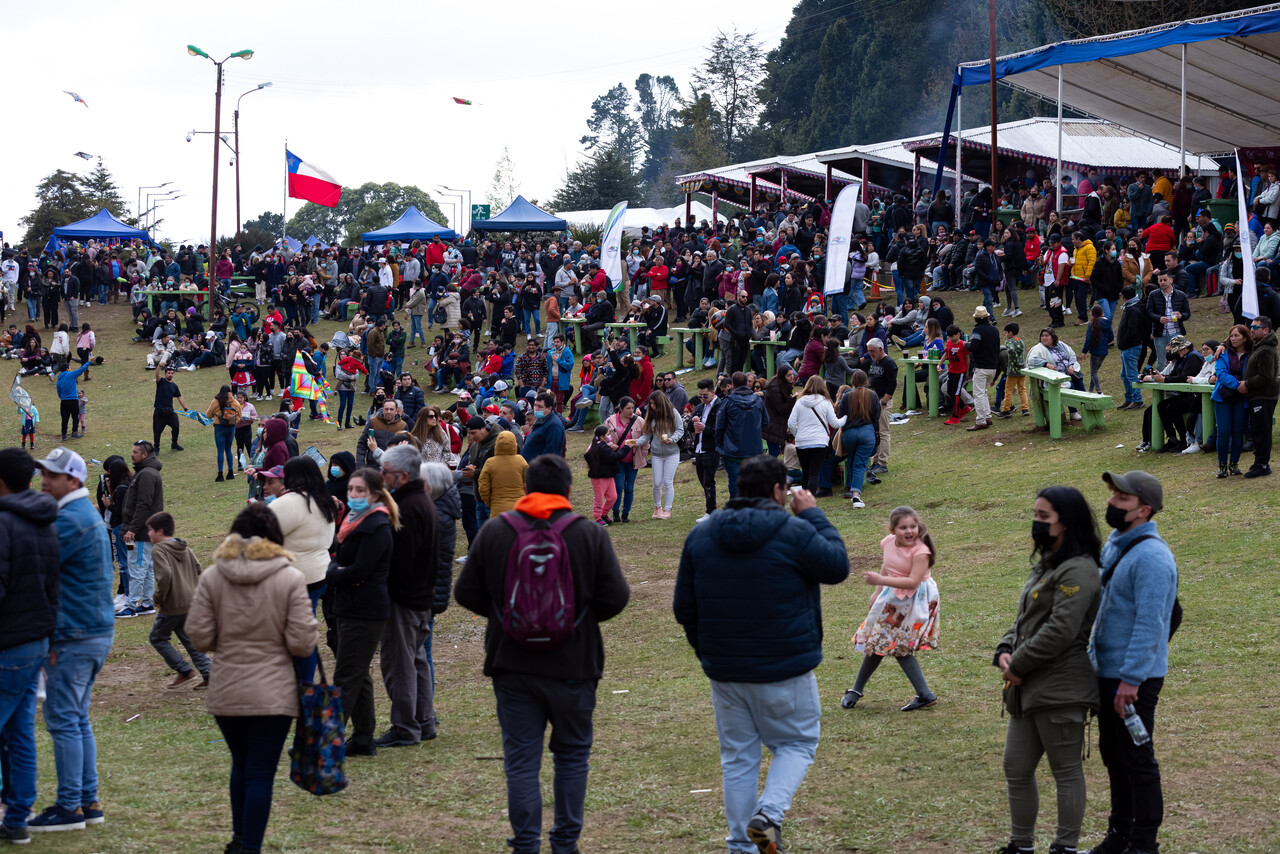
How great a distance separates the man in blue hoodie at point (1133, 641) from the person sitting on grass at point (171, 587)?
6067 millimetres

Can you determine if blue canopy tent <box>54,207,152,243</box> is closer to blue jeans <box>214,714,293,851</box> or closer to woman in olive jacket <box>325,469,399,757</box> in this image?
woman in olive jacket <box>325,469,399,757</box>

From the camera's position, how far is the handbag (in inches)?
201

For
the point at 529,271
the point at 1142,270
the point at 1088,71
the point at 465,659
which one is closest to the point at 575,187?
the point at 529,271

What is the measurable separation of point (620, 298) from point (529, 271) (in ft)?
15.4

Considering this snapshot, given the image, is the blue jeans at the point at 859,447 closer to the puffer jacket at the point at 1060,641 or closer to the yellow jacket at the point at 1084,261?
the yellow jacket at the point at 1084,261

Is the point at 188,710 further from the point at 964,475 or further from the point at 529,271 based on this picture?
the point at 529,271

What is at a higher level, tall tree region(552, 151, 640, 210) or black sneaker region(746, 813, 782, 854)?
tall tree region(552, 151, 640, 210)

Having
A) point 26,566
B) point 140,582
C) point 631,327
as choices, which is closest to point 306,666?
point 26,566

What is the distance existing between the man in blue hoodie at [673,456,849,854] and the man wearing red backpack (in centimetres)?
35

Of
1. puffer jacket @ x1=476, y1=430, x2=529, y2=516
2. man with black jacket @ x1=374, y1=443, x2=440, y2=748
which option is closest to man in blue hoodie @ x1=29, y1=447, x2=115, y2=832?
man with black jacket @ x1=374, y1=443, x2=440, y2=748

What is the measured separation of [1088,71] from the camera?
84.3 feet

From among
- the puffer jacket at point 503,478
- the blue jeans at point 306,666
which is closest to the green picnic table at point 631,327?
the puffer jacket at point 503,478

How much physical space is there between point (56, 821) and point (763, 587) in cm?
324

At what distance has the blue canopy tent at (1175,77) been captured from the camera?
73.3 ft
